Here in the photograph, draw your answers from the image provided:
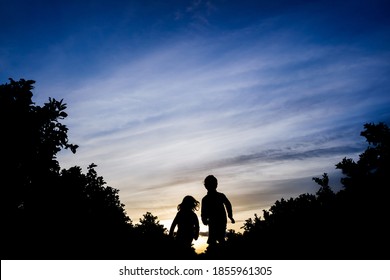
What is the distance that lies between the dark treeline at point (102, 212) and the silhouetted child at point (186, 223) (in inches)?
14.2

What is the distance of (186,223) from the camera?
9.08 metres

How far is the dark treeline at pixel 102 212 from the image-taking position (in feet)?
19.8

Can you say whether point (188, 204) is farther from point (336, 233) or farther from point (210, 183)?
point (336, 233)

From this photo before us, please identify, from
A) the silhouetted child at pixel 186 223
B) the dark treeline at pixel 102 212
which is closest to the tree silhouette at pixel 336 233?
the dark treeline at pixel 102 212

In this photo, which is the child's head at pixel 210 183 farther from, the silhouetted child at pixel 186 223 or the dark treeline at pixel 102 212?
the dark treeline at pixel 102 212

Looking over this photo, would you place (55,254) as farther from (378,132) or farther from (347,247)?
(378,132)

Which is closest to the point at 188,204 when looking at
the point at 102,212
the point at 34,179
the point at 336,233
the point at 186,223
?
the point at 186,223

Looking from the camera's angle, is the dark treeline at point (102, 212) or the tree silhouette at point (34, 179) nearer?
the dark treeline at point (102, 212)

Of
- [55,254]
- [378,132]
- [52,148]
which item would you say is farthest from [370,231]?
[378,132]

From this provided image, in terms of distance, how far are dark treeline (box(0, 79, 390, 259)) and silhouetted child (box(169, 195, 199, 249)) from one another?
361mm

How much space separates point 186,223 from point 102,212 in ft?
66.3

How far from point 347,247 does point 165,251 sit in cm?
575

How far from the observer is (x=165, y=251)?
30.8 ft
